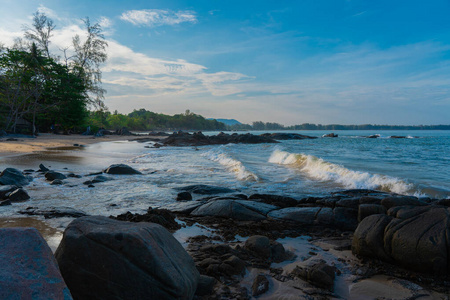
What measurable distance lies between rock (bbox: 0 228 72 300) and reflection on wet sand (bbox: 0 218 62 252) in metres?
2.31

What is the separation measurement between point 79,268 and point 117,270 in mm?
345

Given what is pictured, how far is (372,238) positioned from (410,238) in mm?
469

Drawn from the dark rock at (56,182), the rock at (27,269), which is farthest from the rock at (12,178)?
the rock at (27,269)

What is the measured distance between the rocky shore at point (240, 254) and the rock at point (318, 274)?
0.5 inches

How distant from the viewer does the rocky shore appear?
2285 millimetres

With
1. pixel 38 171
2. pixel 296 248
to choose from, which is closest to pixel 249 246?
pixel 296 248

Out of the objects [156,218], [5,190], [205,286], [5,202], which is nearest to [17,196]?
[5,202]

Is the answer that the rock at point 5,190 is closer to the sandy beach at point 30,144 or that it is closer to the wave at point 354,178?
the wave at point 354,178

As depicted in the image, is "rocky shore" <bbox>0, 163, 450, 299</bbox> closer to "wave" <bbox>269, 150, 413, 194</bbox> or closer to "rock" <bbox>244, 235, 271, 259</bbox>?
"rock" <bbox>244, 235, 271, 259</bbox>

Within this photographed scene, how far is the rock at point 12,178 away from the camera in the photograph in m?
7.63

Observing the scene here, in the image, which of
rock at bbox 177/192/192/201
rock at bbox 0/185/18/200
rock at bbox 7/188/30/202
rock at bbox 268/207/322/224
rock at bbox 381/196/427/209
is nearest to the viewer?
rock at bbox 381/196/427/209

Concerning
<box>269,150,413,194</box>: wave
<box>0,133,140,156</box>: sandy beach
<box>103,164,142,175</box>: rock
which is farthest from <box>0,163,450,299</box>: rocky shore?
<box>0,133,140,156</box>: sandy beach

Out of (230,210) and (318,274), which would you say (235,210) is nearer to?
(230,210)

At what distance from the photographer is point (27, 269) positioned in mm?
1730
